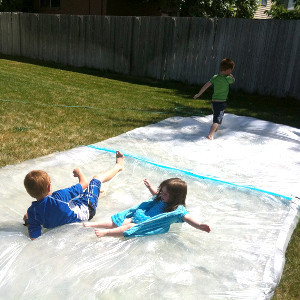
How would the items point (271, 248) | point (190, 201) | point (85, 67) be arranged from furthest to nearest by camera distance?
point (85, 67) < point (190, 201) < point (271, 248)

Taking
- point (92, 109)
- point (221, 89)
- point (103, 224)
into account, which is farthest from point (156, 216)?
point (92, 109)

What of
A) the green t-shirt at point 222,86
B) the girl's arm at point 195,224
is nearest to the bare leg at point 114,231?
the girl's arm at point 195,224

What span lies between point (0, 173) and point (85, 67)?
10.8 metres

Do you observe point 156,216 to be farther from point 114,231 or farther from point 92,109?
point 92,109

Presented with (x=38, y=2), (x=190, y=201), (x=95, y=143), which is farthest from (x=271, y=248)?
(x=38, y=2)

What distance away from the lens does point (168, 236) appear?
2447 millimetres

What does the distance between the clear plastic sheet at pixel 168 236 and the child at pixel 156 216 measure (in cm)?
8

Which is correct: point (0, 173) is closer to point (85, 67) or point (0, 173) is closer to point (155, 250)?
point (155, 250)

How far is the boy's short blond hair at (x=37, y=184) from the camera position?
2299 mm

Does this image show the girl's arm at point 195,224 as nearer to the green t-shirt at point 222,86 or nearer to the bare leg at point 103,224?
the bare leg at point 103,224

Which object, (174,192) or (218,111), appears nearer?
(174,192)

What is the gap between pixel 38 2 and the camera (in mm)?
19078

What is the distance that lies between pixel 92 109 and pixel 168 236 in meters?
4.43

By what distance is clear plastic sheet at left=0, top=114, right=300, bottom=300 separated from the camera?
2004mm
